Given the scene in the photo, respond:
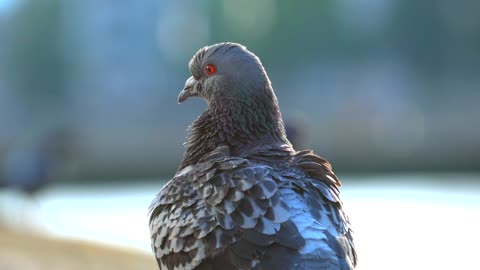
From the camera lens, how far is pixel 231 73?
4828mm

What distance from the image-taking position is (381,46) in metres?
28.1

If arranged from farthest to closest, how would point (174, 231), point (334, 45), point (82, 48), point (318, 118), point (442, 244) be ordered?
point (82, 48), point (334, 45), point (318, 118), point (442, 244), point (174, 231)

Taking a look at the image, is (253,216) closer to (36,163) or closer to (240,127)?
(240,127)

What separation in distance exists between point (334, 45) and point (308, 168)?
23.6 metres

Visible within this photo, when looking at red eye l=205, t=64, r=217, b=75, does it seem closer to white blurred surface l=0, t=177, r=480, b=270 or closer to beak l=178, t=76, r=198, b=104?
beak l=178, t=76, r=198, b=104

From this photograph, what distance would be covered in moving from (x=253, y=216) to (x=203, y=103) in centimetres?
1673

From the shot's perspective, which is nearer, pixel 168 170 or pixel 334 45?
pixel 168 170

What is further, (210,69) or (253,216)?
(210,69)

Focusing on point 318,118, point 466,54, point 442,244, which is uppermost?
point 466,54

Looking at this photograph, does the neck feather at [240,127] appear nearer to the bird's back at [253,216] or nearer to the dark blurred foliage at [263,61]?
the bird's back at [253,216]

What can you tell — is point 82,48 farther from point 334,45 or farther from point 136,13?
point 334,45

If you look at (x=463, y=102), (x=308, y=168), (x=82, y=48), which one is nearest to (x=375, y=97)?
(x=463, y=102)

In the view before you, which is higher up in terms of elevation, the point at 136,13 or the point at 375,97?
the point at 136,13

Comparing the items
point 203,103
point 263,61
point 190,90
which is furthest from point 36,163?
point 263,61
